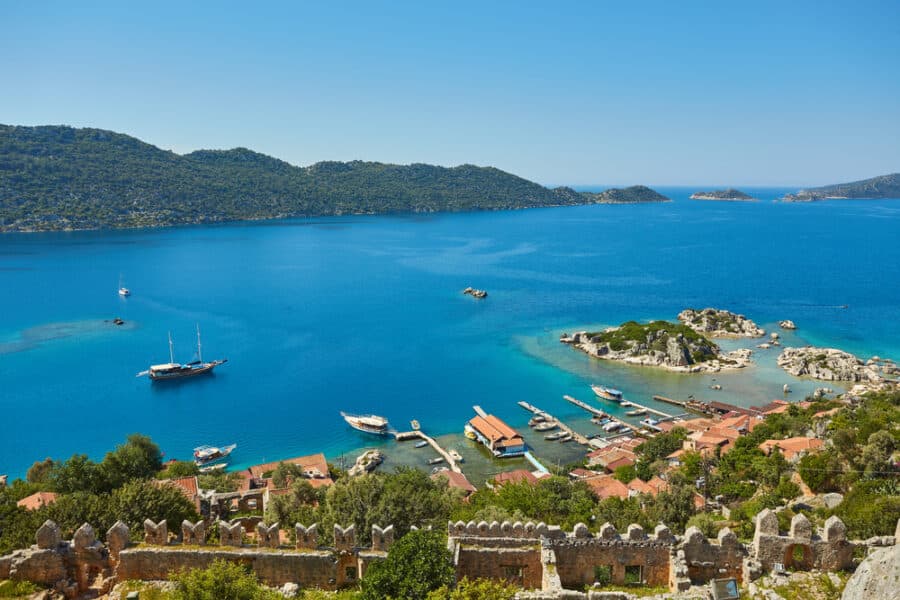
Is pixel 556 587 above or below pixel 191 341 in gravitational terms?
above

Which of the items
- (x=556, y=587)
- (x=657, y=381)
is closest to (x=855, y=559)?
(x=556, y=587)

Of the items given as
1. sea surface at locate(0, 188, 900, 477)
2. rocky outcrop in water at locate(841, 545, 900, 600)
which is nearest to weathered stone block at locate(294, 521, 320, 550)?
rocky outcrop in water at locate(841, 545, 900, 600)

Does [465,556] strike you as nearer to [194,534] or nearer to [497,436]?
[194,534]

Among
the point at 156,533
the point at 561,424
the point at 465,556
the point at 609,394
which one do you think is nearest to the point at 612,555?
the point at 465,556

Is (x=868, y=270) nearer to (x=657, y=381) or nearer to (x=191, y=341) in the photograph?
(x=657, y=381)

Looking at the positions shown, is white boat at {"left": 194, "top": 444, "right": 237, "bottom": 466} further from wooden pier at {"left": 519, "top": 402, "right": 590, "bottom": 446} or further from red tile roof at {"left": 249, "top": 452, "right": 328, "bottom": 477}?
wooden pier at {"left": 519, "top": 402, "right": 590, "bottom": 446}

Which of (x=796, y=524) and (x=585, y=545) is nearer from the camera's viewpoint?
(x=796, y=524)

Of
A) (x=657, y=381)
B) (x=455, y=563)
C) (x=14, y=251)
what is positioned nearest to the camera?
(x=455, y=563)
